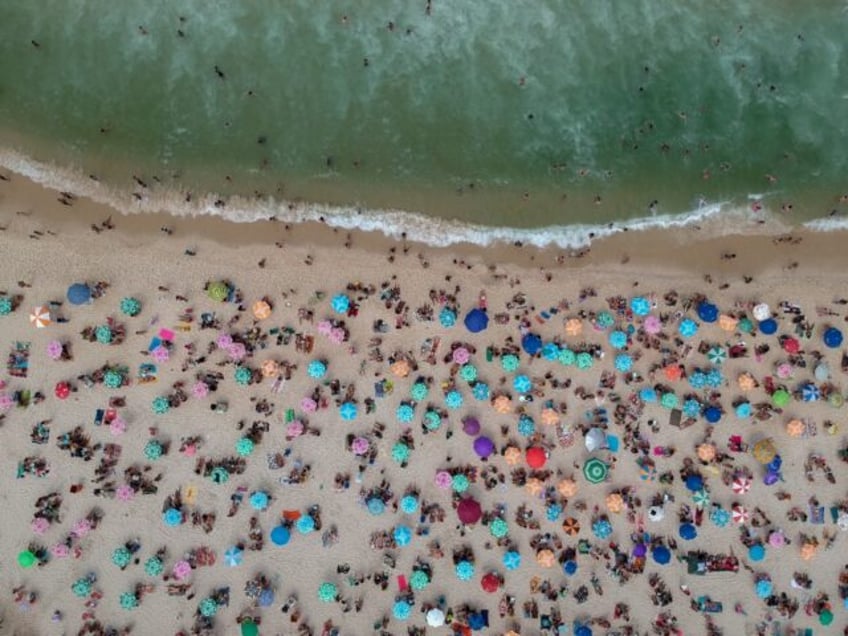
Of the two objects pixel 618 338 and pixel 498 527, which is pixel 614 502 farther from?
pixel 618 338

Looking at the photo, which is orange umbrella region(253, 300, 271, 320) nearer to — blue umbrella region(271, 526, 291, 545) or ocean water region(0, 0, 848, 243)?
ocean water region(0, 0, 848, 243)

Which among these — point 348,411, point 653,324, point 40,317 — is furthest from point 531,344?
point 40,317

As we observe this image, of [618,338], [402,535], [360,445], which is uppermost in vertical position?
[618,338]

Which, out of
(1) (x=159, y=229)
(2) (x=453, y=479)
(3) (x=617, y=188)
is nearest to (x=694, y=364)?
(3) (x=617, y=188)

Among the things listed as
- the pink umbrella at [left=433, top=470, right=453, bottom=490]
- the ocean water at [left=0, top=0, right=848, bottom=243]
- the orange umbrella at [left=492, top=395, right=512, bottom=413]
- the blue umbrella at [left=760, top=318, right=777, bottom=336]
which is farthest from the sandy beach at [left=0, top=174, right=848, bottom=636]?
the ocean water at [left=0, top=0, right=848, bottom=243]

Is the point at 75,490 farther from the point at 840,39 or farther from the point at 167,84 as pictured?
the point at 840,39

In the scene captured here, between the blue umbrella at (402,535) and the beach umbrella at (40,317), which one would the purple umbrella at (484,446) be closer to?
the blue umbrella at (402,535)
